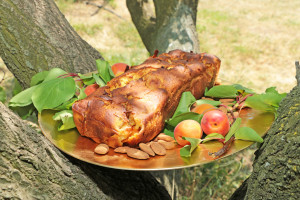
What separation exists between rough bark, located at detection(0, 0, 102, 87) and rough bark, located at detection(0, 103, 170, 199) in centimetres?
79

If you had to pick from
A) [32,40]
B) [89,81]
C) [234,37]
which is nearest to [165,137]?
[89,81]

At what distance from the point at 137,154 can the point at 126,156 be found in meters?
0.05

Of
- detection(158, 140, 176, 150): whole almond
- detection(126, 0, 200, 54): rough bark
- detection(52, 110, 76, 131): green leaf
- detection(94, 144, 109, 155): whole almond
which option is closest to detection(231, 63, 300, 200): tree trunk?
detection(158, 140, 176, 150): whole almond

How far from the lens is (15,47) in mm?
2254

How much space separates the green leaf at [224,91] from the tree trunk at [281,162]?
22.4 inches

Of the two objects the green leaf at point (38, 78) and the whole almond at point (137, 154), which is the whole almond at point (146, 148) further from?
the green leaf at point (38, 78)

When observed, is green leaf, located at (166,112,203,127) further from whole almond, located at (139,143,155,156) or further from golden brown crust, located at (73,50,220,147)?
whole almond, located at (139,143,155,156)

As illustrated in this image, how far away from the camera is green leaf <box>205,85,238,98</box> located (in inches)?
82.9

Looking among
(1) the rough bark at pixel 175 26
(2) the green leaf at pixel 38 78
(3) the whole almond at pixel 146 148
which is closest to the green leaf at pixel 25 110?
(2) the green leaf at pixel 38 78

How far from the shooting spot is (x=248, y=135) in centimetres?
159

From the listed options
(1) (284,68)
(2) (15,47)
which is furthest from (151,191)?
(1) (284,68)

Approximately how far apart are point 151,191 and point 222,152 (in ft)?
2.54

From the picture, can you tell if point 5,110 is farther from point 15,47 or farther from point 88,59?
point 88,59

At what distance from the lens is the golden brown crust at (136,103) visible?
166 centimetres
